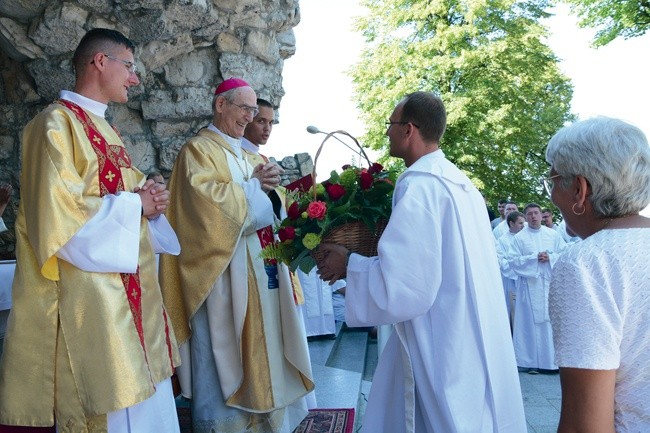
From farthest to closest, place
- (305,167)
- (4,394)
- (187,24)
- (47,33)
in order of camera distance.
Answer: (305,167), (187,24), (47,33), (4,394)

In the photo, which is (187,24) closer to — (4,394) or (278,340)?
(278,340)

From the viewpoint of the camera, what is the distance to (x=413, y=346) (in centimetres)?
264

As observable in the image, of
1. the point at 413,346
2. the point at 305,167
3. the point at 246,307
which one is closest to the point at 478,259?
the point at 413,346

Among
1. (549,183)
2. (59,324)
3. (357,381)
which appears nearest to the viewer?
(549,183)

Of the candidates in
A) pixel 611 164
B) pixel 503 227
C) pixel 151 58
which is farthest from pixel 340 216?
pixel 503 227

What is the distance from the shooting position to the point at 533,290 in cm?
842

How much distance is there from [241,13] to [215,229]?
3.52m

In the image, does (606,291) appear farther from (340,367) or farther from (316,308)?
(316,308)

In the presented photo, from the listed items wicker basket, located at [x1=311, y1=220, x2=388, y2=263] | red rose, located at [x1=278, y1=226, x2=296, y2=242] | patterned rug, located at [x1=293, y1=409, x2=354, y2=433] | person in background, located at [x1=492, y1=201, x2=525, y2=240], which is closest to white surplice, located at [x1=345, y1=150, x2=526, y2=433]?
wicker basket, located at [x1=311, y1=220, x2=388, y2=263]

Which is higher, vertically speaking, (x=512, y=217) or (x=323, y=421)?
(x=512, y=217)

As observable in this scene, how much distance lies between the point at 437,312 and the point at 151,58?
4.66 m

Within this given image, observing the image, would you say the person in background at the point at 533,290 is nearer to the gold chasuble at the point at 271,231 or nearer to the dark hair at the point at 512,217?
the dark hair at the point at 512,217

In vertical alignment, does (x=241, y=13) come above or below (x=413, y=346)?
above

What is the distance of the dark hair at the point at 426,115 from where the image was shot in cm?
284
